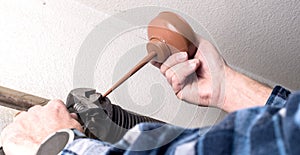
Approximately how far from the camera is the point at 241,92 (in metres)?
0.80

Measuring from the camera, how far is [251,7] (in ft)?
3.08

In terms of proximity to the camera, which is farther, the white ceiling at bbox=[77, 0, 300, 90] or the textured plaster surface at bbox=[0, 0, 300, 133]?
the white ceiling at bbox=[77, 0, 300, 90]

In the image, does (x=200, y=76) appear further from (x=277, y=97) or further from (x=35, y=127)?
(x=35, y=127)

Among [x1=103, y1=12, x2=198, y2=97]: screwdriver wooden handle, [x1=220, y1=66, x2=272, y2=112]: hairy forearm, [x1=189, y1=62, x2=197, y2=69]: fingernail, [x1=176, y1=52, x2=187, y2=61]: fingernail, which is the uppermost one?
[x1=103, y1=12, x2=198, y2=97]: screwdriver wooden handle

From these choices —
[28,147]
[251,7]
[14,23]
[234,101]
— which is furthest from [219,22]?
[28,147]

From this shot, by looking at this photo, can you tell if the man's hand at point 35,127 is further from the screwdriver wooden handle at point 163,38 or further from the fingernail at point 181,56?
the fingernail at point 181,56

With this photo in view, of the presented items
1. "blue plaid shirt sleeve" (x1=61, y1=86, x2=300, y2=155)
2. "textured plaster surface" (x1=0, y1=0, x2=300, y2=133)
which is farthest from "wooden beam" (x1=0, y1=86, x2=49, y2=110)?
"blue plaid shirt sleeve" (x1=61, y1=86, x2=300, y2=155)

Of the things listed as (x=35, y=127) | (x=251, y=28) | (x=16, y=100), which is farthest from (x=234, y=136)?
(x=251, y=28)

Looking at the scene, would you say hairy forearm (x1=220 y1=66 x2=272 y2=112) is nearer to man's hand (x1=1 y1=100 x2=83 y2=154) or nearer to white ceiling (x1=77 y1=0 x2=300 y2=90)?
white ceiling (x1=77 y1=0 x2=300 y2=90)

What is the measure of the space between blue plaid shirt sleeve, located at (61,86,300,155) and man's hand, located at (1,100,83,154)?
17 centimetres

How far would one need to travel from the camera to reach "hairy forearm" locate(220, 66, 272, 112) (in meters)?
0.78

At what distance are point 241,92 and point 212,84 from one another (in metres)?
0.06

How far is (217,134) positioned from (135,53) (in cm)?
42

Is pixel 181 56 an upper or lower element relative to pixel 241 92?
upper
